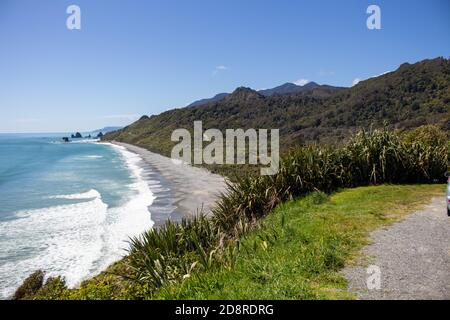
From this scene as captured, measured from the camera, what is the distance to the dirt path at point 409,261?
15.1ft

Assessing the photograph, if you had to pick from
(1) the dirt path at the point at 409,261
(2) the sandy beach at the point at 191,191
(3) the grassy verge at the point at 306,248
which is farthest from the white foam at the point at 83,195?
(1) the dirt path at the point at 409,261

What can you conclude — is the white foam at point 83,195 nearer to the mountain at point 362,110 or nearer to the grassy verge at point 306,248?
the mountain at point 362,110

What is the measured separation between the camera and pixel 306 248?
20.6 ft

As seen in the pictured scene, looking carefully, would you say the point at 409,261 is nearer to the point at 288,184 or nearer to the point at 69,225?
the point at 288,184

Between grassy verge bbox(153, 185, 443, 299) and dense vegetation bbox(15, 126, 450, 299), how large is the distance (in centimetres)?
60

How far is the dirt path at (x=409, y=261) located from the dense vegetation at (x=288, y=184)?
2.25 m

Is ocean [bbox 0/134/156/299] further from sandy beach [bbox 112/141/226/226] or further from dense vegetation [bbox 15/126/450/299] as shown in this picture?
dense vegetation [bbox 15/126/450/299]

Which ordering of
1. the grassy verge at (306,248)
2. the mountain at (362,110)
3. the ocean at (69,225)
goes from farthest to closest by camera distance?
the mountain at (362,110) < the ocean at (69,225) < the grassy verge at (306,248)

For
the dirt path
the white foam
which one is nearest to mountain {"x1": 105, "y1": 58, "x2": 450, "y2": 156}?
the white foam

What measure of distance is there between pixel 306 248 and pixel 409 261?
1624 mm

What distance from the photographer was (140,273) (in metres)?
7.52
